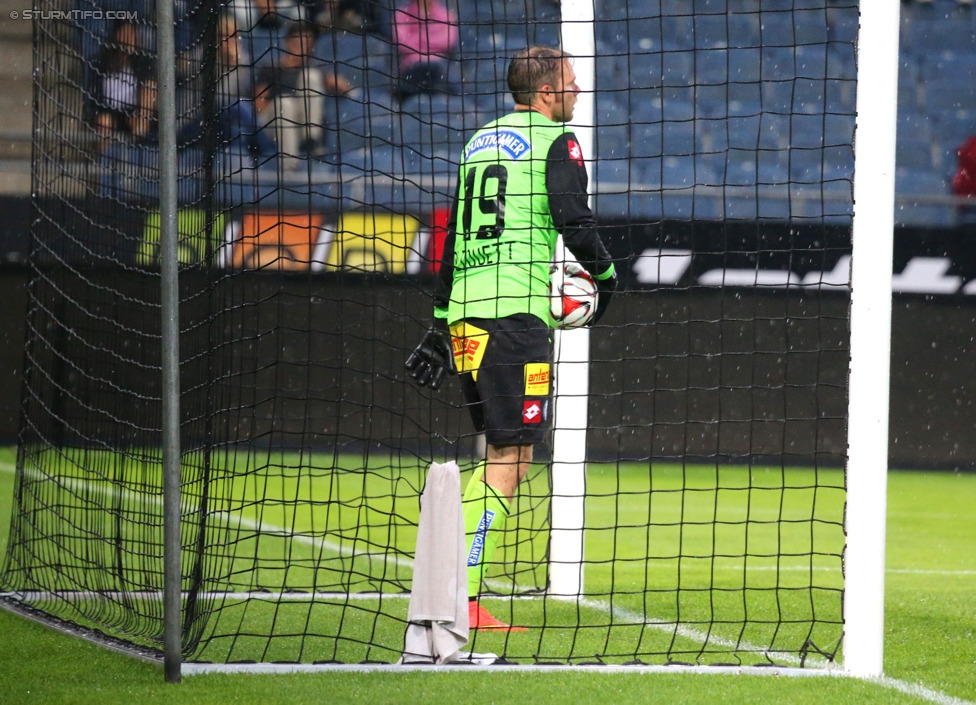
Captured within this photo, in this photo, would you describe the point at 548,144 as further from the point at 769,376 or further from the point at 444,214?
the point at 769,376

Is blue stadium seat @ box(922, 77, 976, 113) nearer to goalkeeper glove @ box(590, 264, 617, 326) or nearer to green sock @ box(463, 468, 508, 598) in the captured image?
goalkeeper glove @ box(590, 264, 617, 326)

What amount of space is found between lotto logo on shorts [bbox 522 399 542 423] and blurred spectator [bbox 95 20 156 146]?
1.69 metres

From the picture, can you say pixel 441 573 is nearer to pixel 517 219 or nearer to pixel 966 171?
pixel 517 219

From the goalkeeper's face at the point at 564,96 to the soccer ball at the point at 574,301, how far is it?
0.48 metres

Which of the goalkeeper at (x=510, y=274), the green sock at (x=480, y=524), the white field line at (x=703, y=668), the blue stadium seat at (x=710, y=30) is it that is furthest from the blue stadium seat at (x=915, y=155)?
the green sock at (x=480, y=524)

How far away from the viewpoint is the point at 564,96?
3799mm

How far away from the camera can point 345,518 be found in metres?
7.25

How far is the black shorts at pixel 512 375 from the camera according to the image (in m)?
3.74

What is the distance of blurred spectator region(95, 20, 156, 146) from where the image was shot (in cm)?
445

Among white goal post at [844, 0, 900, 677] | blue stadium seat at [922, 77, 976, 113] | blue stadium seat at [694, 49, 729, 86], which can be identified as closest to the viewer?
white goal post at [844, 0, 900, 677]

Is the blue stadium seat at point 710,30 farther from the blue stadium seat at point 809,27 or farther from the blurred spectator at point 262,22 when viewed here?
the blurred spectator at point 262,22

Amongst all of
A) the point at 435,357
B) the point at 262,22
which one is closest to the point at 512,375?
the point at 435,357

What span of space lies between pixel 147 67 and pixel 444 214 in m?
4.52

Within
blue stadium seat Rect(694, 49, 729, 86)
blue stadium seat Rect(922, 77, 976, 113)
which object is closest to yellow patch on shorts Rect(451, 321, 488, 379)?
blue stadium seat Rect(694, 49, 729, 86)
